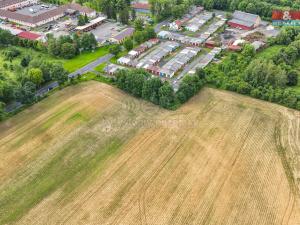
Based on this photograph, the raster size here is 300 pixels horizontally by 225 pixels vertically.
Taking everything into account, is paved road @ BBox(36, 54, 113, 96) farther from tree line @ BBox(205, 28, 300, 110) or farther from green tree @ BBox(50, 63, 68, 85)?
tree line @ BBox(205, 28, 300, 110)

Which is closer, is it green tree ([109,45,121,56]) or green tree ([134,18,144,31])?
green tree ([109,45,121,56])

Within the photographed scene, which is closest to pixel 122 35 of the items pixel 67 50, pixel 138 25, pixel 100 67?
pixel 138 25

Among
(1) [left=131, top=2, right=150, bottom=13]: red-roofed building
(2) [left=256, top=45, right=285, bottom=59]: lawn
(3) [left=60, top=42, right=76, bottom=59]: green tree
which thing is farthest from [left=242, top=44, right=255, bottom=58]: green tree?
(1) [left=131, top=2, right=150, bottom=13]: red-roofed building

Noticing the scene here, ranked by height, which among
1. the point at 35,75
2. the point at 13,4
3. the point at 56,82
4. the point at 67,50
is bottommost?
the point at 13,4

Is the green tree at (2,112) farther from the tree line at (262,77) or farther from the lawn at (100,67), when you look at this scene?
the tree line at (262,77)

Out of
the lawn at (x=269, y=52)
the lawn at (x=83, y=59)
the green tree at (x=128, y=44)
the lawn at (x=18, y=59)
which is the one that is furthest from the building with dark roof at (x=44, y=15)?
the lawn at (x=269, y=52)

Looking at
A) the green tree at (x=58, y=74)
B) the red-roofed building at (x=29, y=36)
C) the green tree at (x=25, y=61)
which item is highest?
the green tree at (x=58, y=74)

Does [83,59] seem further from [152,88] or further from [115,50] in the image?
[152,88]
